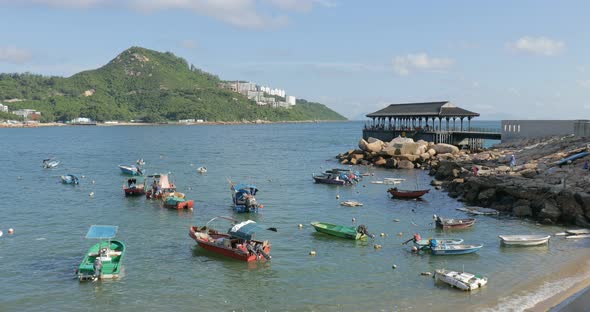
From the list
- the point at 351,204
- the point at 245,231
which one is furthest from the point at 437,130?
the point at 245,231

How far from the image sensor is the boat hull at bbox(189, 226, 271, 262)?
2920 cm

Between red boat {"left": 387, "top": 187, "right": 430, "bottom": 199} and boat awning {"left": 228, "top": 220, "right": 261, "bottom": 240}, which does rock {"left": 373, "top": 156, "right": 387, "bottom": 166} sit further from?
boat awning {"left": 228, "top": 220, "right": 261, "bottom": 240}

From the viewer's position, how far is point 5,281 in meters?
25.8

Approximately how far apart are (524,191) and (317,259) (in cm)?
2104

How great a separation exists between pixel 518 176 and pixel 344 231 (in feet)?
71.1

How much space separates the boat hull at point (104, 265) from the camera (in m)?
25.7

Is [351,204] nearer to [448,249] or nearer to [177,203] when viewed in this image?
[177,203]

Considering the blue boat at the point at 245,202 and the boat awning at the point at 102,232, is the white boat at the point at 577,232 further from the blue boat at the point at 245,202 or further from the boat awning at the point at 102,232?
the boat awning at the point at 102,232

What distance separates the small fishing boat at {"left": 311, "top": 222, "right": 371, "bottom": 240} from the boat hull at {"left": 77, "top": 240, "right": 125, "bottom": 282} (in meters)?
13.3

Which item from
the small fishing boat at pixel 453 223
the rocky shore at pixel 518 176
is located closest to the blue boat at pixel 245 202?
the small fishing boat at pixel 453 223

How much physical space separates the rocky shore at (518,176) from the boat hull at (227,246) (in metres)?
22.1

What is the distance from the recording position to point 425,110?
8550 centimetres

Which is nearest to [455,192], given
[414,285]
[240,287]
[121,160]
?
[414,285]

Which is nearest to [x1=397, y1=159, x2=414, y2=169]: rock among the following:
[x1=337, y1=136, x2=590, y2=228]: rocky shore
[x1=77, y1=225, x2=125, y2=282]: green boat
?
[x1=337, y1=136, x2=590, y2=228]: rocky shore
